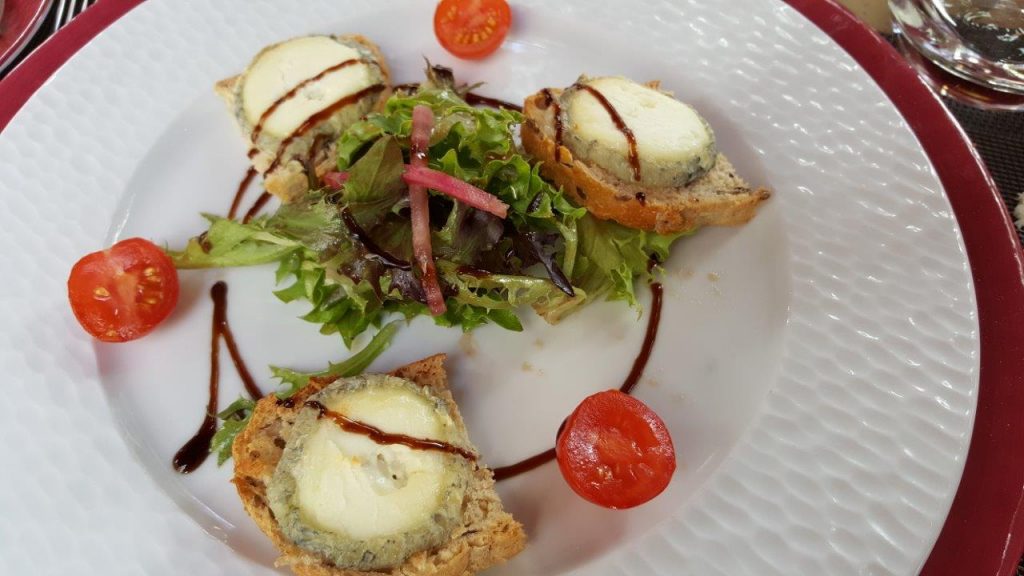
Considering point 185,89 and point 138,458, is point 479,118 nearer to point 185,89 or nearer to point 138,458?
point 185,89

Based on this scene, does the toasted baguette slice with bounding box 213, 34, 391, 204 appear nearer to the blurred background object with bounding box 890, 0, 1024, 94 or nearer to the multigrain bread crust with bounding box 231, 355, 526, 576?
the multigrain bread crust with bounding box 231, 355, 526, 576

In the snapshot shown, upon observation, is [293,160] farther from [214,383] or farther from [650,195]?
[650,195]

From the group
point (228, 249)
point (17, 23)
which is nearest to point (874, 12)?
point (228, 249)

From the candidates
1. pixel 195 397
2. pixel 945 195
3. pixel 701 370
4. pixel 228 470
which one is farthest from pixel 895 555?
pixel 195 397

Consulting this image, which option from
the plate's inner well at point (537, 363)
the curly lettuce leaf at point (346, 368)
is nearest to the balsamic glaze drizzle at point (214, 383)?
the plate's inner well at point (537, 363)

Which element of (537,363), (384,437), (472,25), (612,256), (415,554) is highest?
(472,25)

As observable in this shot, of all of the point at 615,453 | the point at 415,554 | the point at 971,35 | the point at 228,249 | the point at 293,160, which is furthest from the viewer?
the point at 971,35

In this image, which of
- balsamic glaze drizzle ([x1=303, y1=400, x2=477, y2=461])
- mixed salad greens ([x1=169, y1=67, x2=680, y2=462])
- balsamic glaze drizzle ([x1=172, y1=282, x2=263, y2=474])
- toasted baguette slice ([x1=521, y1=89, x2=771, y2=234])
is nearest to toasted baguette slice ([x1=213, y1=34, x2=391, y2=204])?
mixed salad greens ([x1=169, y1=67, x2=680, y2=462])
